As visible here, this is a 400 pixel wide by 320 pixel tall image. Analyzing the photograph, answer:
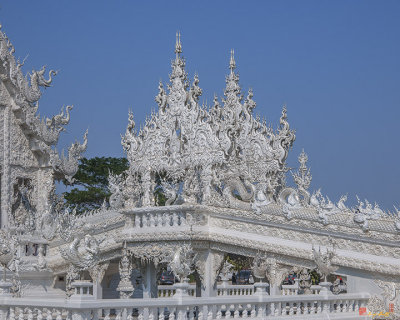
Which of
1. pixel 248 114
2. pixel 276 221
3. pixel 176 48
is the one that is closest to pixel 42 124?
pixel 176 48

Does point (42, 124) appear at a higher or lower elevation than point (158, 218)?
higher

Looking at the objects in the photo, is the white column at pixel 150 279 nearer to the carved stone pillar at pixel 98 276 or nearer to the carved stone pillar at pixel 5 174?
the carved stone pillar at pixel 98 276

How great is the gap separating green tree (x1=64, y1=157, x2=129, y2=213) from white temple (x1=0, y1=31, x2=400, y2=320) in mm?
18941

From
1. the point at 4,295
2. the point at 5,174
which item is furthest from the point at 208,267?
the point at 4,295

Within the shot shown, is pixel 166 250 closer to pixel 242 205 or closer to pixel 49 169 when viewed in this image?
pixel 242 205

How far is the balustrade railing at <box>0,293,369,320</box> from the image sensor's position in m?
11.4

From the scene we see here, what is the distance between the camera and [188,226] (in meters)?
19.5

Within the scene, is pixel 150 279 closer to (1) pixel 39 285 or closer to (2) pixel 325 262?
(1) pixel 39 285

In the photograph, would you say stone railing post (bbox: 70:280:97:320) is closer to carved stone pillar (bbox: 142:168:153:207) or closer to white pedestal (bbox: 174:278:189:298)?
white pedestal (bbox: 174:278:189:298)

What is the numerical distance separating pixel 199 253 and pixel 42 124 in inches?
286

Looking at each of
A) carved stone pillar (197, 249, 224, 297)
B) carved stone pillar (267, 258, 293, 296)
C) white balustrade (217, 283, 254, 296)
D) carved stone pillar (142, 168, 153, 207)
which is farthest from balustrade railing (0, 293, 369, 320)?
carved stone pillar (142, 168, 153, 207)

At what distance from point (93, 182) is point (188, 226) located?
26503 mm

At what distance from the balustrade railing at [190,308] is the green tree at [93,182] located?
29.5m

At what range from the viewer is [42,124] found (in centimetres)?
2378
